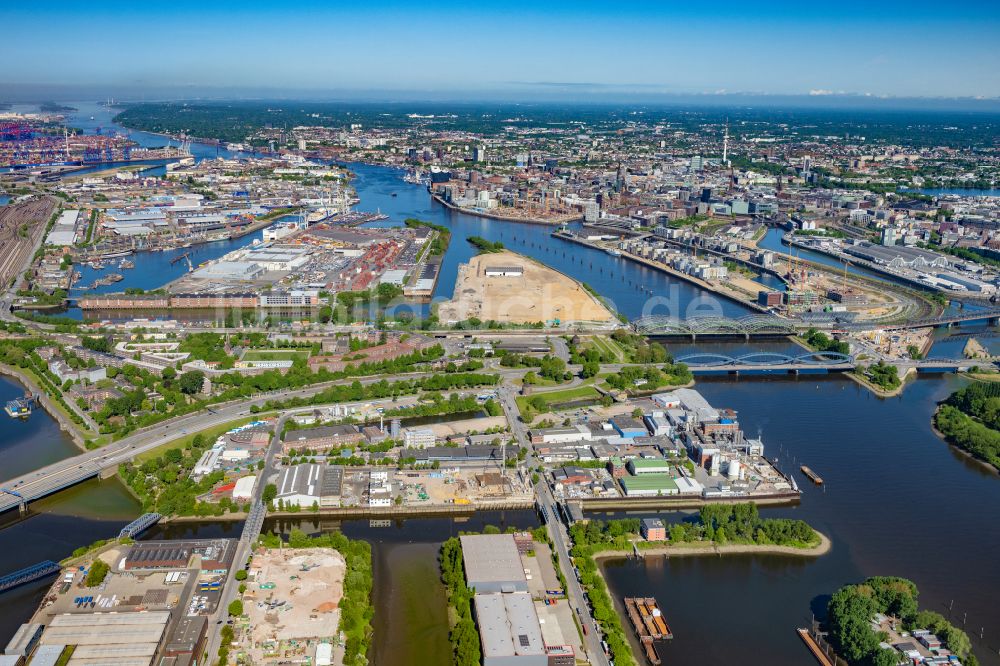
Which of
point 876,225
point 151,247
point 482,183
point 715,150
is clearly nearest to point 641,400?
point 151,247

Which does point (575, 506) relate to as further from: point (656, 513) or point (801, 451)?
point (801, 451)

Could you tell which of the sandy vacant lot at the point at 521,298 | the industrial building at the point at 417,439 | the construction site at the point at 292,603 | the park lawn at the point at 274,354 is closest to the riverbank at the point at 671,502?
the industrial building at the point at 417,439

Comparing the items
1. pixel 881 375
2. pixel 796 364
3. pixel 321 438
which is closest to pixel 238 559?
pixel 321 438

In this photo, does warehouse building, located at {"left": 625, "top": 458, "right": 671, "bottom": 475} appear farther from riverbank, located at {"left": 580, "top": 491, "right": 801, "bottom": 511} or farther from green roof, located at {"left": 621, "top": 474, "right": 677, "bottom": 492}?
riverbank, located at {"left": 580, "top": 491, "right": 801, "bottom": 511}

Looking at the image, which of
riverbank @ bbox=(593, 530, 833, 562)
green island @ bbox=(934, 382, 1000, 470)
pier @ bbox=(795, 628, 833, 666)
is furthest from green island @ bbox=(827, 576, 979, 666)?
green island @ bbox=(934, 382, 1000, 470)

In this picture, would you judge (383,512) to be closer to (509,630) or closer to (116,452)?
(509,630)
